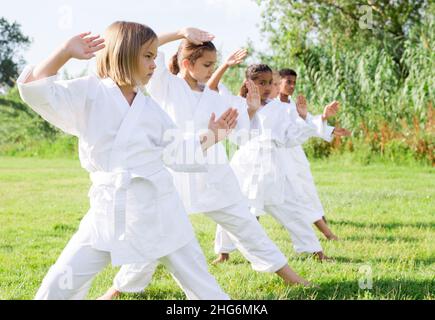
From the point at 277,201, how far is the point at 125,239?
222 cm

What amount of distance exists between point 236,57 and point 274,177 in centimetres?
114

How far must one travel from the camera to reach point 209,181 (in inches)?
173

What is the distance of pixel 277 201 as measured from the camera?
531cm

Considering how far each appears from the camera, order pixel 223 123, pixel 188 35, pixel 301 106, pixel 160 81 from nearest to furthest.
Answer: pixel 223 123, pixel 188 35, pixel 160 81, pixel 301 106

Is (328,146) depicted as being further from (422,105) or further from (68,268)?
(68,268)

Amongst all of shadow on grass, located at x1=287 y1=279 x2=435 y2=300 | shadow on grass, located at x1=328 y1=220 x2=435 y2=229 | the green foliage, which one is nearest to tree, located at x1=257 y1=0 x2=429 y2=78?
the green foliage

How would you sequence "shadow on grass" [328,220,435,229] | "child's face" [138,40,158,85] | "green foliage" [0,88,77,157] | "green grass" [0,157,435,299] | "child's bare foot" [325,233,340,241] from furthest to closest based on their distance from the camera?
→ 1. "green foliage" [0,88,77,157]
2. "shadow on grass" [328,220,435,229]
3. "child's bare foot" [325,233,340,241]
4. "green grass" [0,157,435,299]
5. "child's face" [138,40,158,85]

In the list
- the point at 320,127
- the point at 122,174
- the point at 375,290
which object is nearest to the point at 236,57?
the point at 320,127

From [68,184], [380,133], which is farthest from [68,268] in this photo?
[380,133]

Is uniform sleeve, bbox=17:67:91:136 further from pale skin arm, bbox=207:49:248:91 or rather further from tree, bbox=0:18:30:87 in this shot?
tree, bbox=0:18:30:87

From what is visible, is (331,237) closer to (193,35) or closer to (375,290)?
(375,290)

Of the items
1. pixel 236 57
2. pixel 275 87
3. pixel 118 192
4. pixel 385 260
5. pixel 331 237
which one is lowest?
pixel 331 237

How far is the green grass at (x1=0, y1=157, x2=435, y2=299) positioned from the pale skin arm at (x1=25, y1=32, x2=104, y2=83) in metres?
1.81

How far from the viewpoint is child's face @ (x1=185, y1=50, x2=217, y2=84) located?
4446mm
